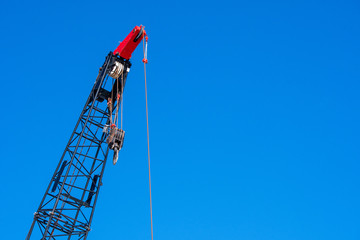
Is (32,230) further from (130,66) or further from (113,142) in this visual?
(130,66)

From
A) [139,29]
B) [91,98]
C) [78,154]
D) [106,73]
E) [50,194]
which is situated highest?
[139,29]

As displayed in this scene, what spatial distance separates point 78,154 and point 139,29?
28.1ft

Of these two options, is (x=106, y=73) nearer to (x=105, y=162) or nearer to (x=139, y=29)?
(x=139, y=29)

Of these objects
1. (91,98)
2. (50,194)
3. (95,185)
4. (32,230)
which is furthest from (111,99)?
(32,230)

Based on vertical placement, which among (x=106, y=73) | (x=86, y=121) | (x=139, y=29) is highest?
(x=139, y=29)

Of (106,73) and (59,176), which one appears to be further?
(106,73)

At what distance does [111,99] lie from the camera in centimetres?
2367

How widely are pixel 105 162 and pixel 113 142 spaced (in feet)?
7.45

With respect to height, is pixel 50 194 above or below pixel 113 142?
below

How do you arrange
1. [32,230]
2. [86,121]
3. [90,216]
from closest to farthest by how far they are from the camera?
[32,230]
[90,216]
[86,121]

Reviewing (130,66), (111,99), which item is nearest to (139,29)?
(130,66)

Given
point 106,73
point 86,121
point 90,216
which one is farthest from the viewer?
point 106,73

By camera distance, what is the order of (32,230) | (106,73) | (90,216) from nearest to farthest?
(32,230)
(90,216)
(106,73)

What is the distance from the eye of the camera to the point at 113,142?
20.2 m
